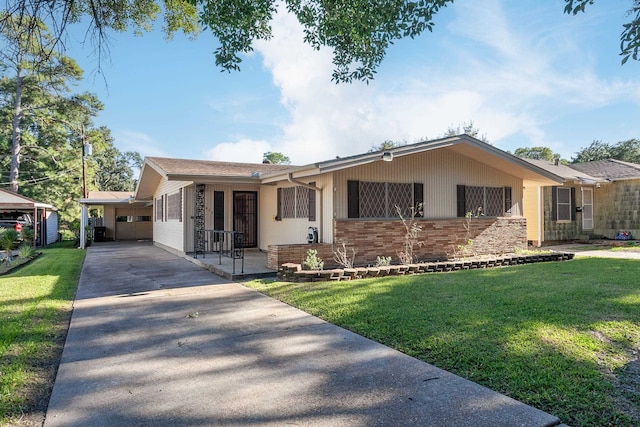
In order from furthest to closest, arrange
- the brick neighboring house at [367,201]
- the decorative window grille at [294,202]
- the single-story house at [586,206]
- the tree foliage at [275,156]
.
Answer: the tree foliage at [275,156] < the single-story house at [586,206] < the decorative window grille at [294,202] < the brick neighboring house at [367,201]

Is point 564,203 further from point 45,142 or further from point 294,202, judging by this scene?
point 45,142

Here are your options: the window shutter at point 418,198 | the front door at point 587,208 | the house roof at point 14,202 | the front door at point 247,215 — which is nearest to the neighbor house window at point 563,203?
the front door at point 587,208

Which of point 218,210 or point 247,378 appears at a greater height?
point 218,210

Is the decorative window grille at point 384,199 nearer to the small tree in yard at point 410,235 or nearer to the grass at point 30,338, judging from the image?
the small tree in yard at point 410,235

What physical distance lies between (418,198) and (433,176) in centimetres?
81

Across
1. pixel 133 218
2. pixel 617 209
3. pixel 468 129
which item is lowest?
pixel 133 218

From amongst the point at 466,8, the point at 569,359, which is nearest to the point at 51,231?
the point at 466,8

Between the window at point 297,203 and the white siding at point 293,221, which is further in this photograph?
the window at point 297,203

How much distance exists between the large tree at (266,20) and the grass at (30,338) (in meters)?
2.98

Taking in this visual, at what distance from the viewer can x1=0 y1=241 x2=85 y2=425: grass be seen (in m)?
3.07

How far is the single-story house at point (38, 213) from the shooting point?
18578mm

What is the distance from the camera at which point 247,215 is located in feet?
43.4

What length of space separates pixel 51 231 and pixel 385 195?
21089 millimetres

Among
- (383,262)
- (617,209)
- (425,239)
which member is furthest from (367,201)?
(617,209)
